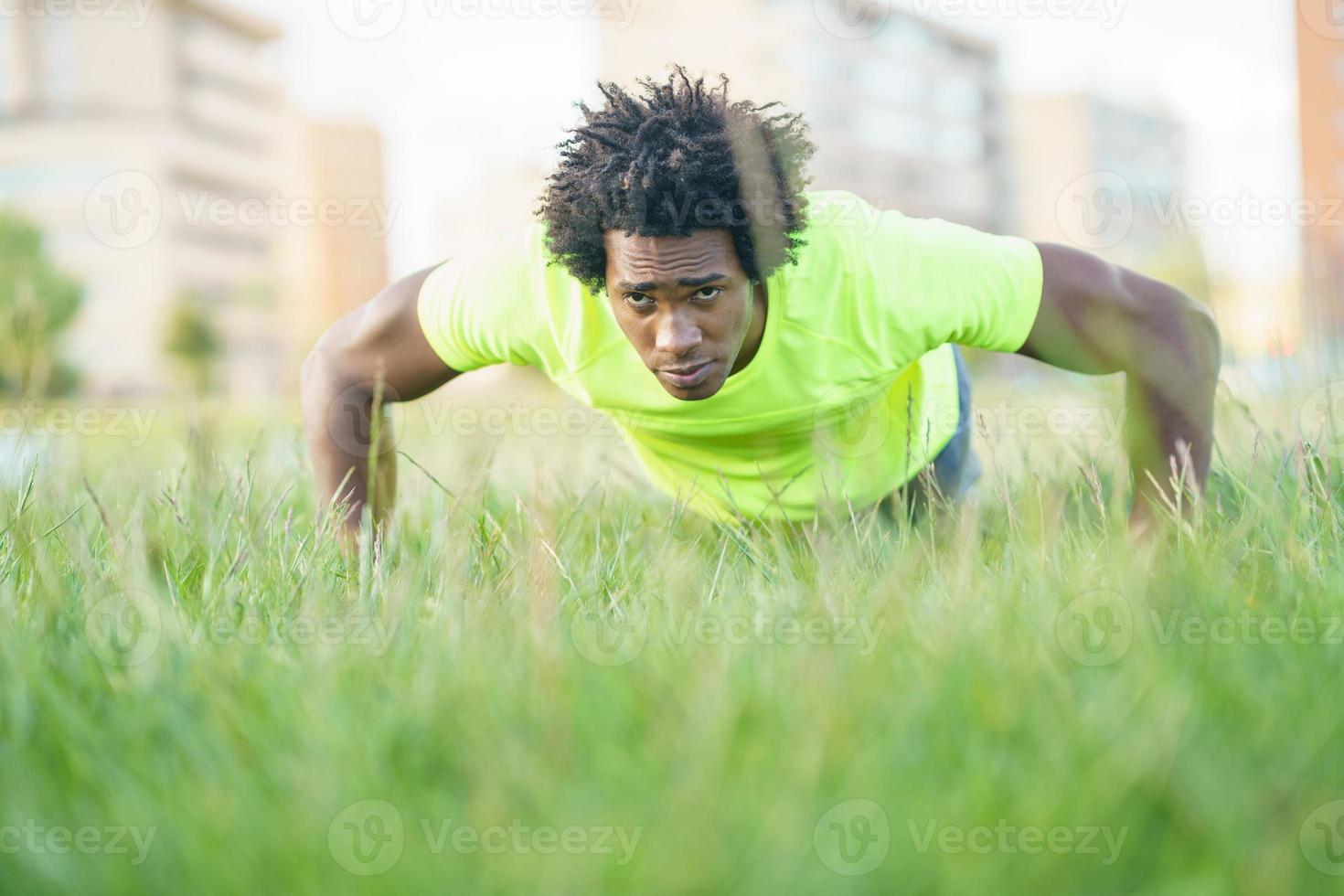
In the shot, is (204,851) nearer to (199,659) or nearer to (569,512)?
(199,659)

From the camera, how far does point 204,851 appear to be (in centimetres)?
110

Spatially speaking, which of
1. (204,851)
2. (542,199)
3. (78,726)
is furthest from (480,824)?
(542,199)

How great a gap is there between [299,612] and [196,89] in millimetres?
63187

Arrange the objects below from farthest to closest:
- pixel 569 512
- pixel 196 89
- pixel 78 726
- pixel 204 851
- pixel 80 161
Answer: pixel 196 89 → pixel 80 161 → pixel 569 512 → pixel 78 726 → pixel 204 851

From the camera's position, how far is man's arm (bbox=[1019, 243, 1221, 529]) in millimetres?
2582

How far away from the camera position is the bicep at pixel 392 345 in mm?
2783
